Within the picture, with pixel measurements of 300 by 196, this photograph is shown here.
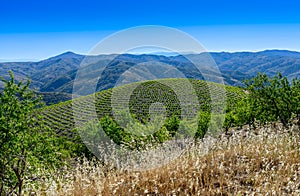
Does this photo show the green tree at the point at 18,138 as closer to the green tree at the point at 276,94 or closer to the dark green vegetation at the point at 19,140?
the dark green vegetation at the point at 19,140

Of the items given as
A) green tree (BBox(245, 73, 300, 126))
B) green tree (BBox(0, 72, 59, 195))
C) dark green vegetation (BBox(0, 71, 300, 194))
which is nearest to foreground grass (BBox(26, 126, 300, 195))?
green tree (BBox(0, 72, 59, 195))

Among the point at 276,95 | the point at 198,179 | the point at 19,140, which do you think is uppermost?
the point at 276,95

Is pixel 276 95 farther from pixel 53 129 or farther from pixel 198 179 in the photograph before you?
pixel 198 179

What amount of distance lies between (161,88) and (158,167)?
291 ft

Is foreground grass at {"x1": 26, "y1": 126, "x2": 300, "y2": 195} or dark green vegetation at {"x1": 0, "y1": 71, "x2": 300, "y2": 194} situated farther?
dark green vegetation at {"x1": 0, "y1": 71, "x2": 300, "y2": 194}

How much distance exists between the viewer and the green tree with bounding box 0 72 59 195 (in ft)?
17.6

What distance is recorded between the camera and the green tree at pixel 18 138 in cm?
537

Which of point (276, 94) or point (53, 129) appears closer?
point (53, 129)

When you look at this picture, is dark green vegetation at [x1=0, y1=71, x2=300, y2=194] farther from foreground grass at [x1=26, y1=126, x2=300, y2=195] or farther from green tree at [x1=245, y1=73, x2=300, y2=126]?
foreground grass at [x1=26, y1=126, x2=300, y2=195]

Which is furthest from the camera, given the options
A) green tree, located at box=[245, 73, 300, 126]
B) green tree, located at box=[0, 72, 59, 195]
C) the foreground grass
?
green tree, located at box=[245, 73, 300, 126]

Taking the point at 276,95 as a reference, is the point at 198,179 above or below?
below

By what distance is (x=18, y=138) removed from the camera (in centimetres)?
560

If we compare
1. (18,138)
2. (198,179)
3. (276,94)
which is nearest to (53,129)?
(18,138)

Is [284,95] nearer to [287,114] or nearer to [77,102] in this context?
[287,114]
